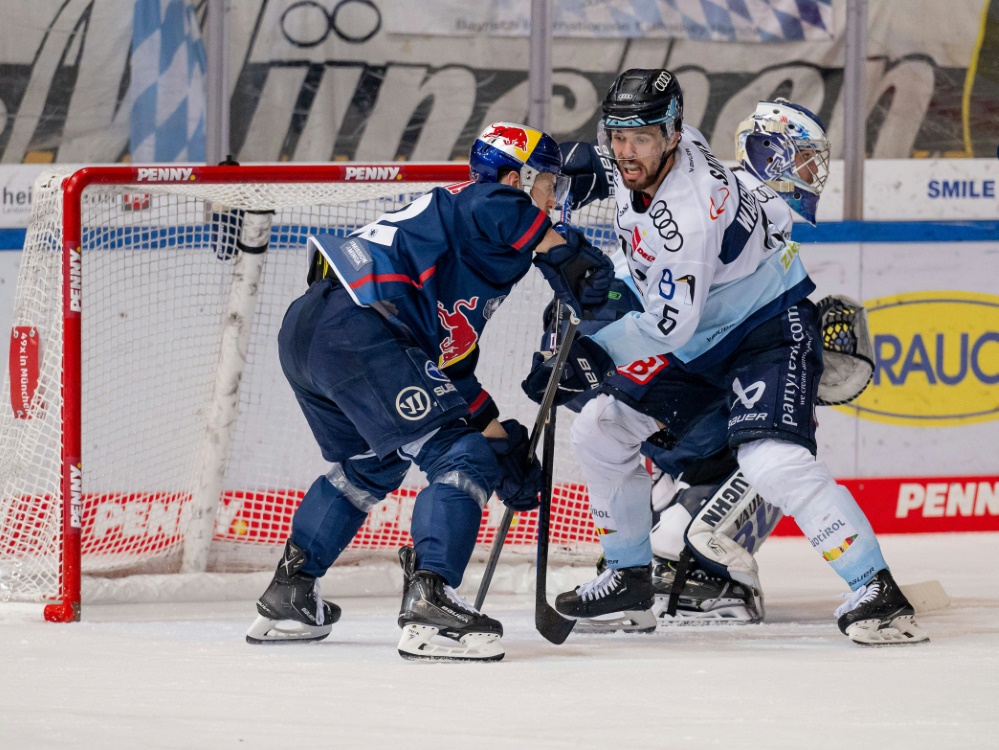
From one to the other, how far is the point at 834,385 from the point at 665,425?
48 centimetres

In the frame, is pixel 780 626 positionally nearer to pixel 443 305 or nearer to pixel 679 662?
pixel 679 662

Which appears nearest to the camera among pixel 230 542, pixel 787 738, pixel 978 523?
pixel 787 738

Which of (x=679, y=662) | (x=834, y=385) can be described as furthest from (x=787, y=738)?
(x=834, y=385)

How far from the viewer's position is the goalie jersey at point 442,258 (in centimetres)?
310

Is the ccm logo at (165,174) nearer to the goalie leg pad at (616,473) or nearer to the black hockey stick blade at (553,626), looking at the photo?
the goalie leg pad at (616,473)

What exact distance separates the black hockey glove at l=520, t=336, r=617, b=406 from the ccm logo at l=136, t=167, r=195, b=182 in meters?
1.00

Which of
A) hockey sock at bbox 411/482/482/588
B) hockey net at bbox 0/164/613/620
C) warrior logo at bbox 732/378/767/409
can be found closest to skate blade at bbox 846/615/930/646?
warrior logo at bbox 732/378/767/409

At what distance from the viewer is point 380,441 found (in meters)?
3.12

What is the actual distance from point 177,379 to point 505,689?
1.90 m

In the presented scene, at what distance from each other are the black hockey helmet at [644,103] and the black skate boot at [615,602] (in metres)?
1.01

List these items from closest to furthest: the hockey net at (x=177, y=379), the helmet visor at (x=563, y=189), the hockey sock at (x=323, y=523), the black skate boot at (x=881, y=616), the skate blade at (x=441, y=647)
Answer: the skate blade at (x=441, y=647) < the black skate boot at (x=881, y=616) < the hockey sock at (x=323, y=523) < the helmet visor at (x=563, y=189) < the hockey net at (x=177, y=379)

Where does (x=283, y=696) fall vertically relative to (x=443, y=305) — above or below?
below

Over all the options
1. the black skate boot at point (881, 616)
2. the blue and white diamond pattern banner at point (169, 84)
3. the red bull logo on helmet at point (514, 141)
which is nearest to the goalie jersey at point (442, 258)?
the red bull logo on helmet at point (514, 141)

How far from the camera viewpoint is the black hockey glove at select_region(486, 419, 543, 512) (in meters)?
3.24
